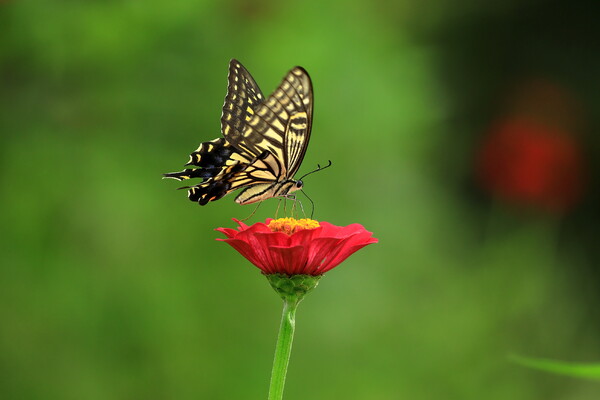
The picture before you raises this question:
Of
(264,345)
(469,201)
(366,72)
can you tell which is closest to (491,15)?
(469,201)

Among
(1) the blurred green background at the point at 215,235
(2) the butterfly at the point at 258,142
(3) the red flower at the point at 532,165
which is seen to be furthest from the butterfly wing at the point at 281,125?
(3) the red flower at the point at 532,165

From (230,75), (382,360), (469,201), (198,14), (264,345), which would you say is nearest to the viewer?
(230,75)

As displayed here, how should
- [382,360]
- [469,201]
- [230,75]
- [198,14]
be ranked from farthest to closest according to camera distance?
[469,201]
[382,360]
[198,14]
[230,75]

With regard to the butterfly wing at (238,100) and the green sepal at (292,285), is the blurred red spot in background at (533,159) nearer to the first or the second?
the butterfly wing at (238,100)

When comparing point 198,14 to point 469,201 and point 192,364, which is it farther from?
point 469,201

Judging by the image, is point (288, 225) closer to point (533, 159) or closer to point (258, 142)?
point (258, 142)

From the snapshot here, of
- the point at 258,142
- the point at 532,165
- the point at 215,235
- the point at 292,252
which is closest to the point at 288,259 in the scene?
the point at 292,252
